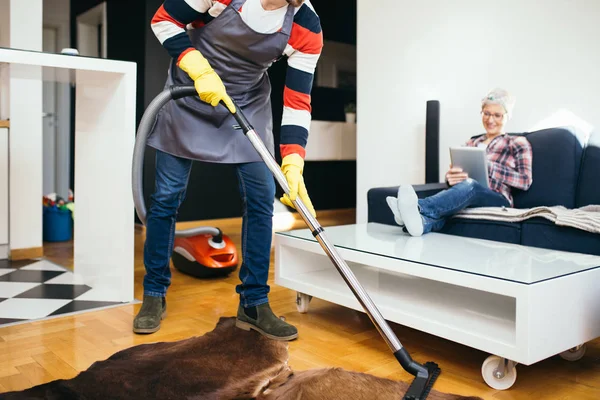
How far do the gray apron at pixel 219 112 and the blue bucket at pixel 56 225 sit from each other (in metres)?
2.17

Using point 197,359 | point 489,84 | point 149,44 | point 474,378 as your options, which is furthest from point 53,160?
point 474,378

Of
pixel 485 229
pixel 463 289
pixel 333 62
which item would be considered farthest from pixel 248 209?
pixel 333 62

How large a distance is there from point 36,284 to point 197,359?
1.26 meters

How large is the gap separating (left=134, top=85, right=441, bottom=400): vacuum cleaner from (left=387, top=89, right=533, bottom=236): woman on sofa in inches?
31.0

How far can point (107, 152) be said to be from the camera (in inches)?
88.7

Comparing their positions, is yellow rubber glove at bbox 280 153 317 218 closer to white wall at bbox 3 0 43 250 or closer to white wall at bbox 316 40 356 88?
white wall at bbox 3 0 43 250

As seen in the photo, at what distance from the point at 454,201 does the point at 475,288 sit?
94cm

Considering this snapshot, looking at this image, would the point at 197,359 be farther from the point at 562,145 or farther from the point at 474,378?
the point at 562,145

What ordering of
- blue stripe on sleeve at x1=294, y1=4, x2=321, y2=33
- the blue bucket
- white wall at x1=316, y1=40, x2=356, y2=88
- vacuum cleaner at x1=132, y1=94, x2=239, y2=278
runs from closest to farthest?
1. blue stripe on sleeve at x1=294, y1=4, x2=321, y2=33
2. vacuum cleaner at x1=132, y1=94, x2=239, y2=278
3. the blue bucket
4. white wall at x1=316, y1=40, x2=356, y2=88

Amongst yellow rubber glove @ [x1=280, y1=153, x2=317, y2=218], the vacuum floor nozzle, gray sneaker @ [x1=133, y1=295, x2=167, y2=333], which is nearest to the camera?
→ the vacuum floor nozzle

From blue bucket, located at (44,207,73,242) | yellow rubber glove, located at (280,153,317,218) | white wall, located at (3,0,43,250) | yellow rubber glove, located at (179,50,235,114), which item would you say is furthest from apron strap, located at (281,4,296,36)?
→ blue bucket, located at (44,207,73,242)

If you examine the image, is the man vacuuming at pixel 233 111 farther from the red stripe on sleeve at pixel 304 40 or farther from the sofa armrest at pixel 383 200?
the sofa armrest at pixel 383 200

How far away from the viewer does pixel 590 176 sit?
2.50 meters

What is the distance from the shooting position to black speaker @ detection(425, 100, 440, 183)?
10.9ft
